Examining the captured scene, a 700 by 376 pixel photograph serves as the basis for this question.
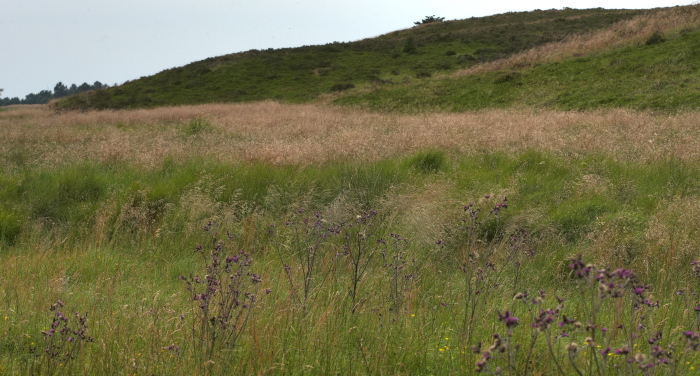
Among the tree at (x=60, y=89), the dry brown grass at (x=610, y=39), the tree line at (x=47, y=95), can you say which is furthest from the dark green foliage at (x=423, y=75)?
the tree at (x=60, y=89)

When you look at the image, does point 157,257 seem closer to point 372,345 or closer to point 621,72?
point 372,345

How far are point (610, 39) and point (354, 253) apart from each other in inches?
951

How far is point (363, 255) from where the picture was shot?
5191 mm

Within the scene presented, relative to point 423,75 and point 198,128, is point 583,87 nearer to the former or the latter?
point 198,128

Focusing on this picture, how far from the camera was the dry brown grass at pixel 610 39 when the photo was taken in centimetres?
2244

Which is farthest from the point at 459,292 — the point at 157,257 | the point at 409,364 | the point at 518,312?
the point at 157,257

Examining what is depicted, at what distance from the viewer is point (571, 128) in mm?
11727

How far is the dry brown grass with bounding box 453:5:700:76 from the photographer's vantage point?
73.6 feet

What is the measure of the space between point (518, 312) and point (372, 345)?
1.34m

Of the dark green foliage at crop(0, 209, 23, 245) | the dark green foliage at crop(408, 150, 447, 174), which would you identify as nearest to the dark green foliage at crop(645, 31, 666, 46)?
the dark green foliage at crop(408, 150, 447, 174)

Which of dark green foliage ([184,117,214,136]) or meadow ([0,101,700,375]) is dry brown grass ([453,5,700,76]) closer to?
meadow ([0,101,700,375])

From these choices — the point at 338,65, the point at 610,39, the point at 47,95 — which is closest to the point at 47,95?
the point at 47,95

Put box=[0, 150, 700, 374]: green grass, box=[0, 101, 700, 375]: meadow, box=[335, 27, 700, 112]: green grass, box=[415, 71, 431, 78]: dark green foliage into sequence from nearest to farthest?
box=[0, 101, 700, 375]: meadow < box=[0, 150, 700, 374]: green grass < box=[335, 27, 700, 112]: green grass < box=[415, 71, 431, 78]: dark green foliage

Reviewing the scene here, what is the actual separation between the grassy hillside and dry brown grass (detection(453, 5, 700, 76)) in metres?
4.74
